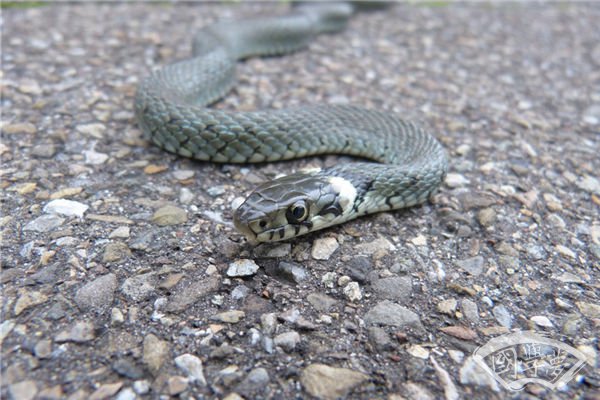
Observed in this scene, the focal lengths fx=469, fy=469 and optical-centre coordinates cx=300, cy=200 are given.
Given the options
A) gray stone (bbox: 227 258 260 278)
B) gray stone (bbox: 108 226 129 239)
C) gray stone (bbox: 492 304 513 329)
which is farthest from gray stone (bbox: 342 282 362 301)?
gray stone (bbox: 108 226 129 239)

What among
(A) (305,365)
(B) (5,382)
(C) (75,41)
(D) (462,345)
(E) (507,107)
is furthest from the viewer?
(C) (75,41)

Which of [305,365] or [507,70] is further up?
[507,70]

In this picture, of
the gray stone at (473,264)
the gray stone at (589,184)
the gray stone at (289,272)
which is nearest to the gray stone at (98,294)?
the gray stone at (289,272)

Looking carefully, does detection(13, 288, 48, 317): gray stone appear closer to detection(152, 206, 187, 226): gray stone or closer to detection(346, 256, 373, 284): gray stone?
detection(152, 206, 187, 226): gray stone

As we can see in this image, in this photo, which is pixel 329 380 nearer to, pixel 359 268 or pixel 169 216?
pixel 359 268

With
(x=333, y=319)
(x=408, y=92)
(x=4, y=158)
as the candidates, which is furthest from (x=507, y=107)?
(x=4, y=158)

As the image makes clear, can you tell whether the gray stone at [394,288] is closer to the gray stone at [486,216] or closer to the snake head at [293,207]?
the snake head at [293,207]

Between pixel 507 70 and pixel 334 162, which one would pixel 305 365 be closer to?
pixel 334 162
